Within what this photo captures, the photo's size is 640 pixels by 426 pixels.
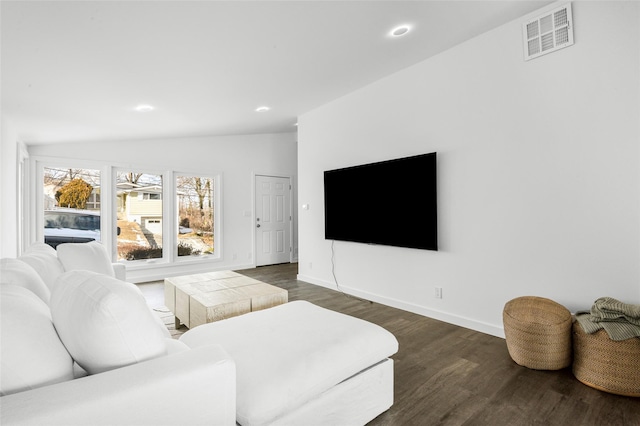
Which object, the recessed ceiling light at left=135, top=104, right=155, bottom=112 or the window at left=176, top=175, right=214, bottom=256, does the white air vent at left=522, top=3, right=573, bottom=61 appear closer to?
the recessed ceiling light at left=135, top=104, right=155, bottom=112

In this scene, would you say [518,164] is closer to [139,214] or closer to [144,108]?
[144,108]

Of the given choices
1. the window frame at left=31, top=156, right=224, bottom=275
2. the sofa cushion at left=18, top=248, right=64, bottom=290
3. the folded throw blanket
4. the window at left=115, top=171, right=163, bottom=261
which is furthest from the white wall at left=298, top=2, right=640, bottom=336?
the window at left=115, top=171, right=163, bottom=261

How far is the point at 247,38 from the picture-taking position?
8.30 ft

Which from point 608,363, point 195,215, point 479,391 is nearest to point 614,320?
point 608,363

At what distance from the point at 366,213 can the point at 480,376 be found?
86.2 inches

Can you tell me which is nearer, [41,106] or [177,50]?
[177,50]

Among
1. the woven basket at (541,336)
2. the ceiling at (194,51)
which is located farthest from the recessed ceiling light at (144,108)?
the woven basket at (541,336)

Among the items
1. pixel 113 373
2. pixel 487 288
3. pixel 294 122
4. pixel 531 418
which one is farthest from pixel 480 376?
pixel 294 122

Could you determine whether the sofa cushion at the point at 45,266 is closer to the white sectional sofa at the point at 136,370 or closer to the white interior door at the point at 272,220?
the white sectional sofa at the point at 136,370

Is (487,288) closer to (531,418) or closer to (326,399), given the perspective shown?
(531,418)

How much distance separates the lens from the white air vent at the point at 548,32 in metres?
2.45

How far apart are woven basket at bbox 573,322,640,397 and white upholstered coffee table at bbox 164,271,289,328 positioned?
7.10ft

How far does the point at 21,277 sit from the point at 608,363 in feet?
10.3

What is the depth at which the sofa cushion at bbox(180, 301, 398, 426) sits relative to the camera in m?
1.22
